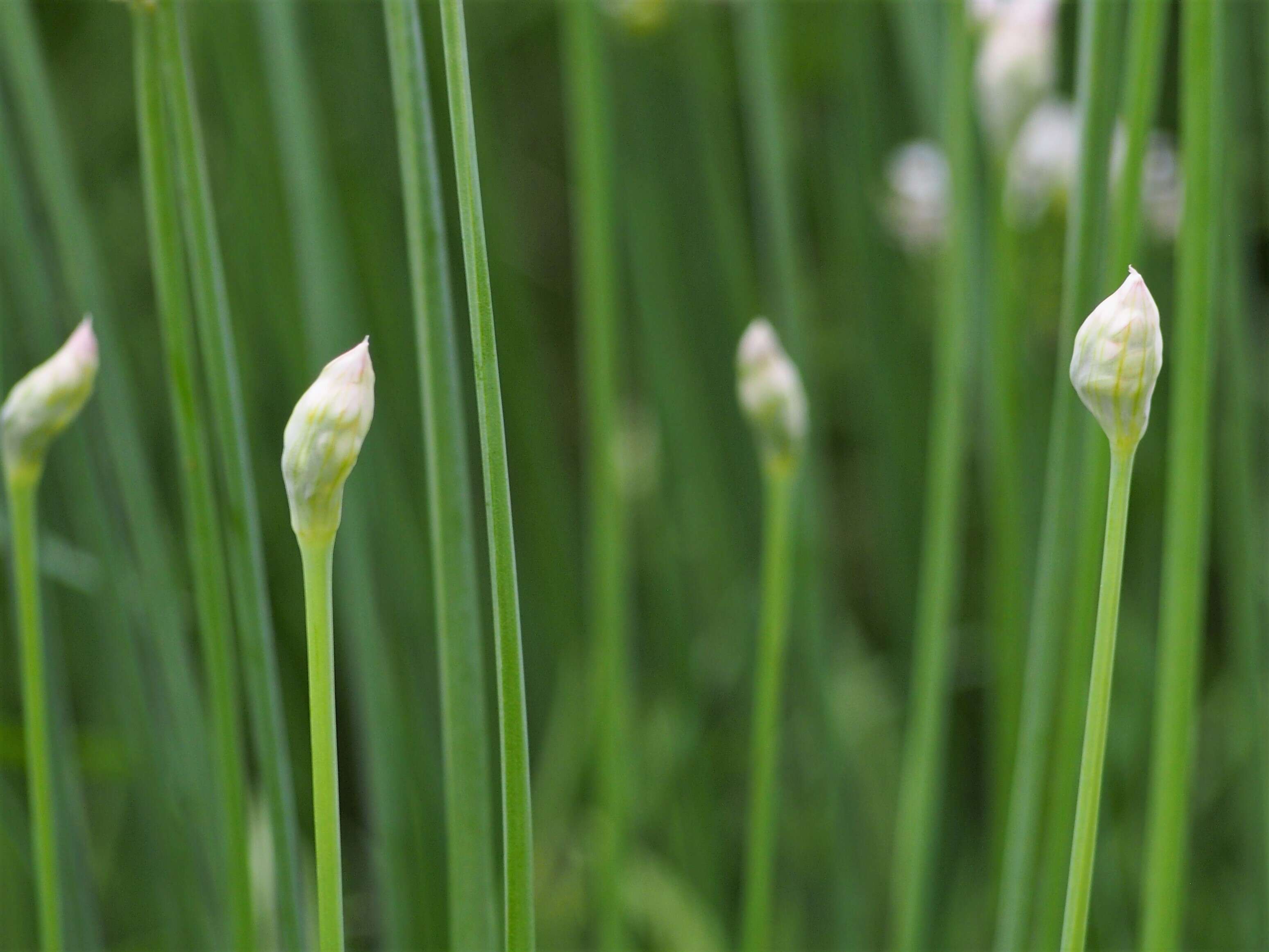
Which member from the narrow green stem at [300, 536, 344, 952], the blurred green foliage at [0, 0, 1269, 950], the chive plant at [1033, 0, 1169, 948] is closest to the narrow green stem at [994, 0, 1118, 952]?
the chive plant at [1033, 0, 1169, 948]

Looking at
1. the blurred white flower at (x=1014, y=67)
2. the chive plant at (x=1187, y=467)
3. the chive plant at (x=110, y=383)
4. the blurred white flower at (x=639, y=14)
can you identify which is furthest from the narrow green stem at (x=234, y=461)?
the blurred white flower at (x=639, y=14)

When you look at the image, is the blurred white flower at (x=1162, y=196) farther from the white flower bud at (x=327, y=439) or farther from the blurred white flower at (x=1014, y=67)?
the white flower bud at (x=327, y=439)

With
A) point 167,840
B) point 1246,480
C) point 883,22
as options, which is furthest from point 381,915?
point 883,22

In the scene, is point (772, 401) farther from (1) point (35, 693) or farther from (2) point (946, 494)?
(1) point (35, 693)

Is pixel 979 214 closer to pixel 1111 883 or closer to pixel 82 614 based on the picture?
pixel 1111 883

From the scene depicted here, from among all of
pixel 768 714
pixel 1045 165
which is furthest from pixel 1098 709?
pixel 1045 165

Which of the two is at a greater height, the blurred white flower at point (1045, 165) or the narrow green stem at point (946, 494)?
the blurred white flower at point (1045, 165)
